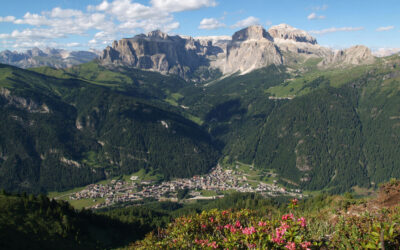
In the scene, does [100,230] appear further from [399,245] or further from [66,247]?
[399,245]

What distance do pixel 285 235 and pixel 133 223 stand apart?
107860mm

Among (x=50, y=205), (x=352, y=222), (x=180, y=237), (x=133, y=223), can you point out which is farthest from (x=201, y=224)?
(x=133, y=223)

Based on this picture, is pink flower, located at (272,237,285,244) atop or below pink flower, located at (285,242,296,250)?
below

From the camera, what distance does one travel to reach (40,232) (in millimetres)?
69375

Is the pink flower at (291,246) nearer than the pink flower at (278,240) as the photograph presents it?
Yes

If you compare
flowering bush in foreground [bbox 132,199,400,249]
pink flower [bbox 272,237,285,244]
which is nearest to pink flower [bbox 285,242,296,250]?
flowering bush in foreground [bbox 132,199,400,249]

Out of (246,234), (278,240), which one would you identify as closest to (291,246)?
(278,240)

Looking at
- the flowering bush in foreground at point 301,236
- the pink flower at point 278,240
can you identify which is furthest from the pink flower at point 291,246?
the pink flower at point 278,240

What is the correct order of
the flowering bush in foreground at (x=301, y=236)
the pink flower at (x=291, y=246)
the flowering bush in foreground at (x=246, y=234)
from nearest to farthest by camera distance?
the flowering bush in foreground at (x=301, y=236), the pink flower at (x=291, y=246), the flowering bush in foreground at (x=246, y=234)

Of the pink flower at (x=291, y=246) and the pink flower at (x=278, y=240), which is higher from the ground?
the pink flower at (x=291, y=246)

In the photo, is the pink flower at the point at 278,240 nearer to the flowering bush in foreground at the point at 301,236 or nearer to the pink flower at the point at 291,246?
the flowering bush in foreground at the point at 301,236

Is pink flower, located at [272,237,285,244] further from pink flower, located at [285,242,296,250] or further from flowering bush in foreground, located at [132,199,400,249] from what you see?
pink flower, located at [285,242,296,250]

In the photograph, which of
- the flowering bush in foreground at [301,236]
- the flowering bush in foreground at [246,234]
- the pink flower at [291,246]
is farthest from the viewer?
the flowering bush in foreground at [246,234]

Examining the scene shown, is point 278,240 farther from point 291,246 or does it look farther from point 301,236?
point 301,236
